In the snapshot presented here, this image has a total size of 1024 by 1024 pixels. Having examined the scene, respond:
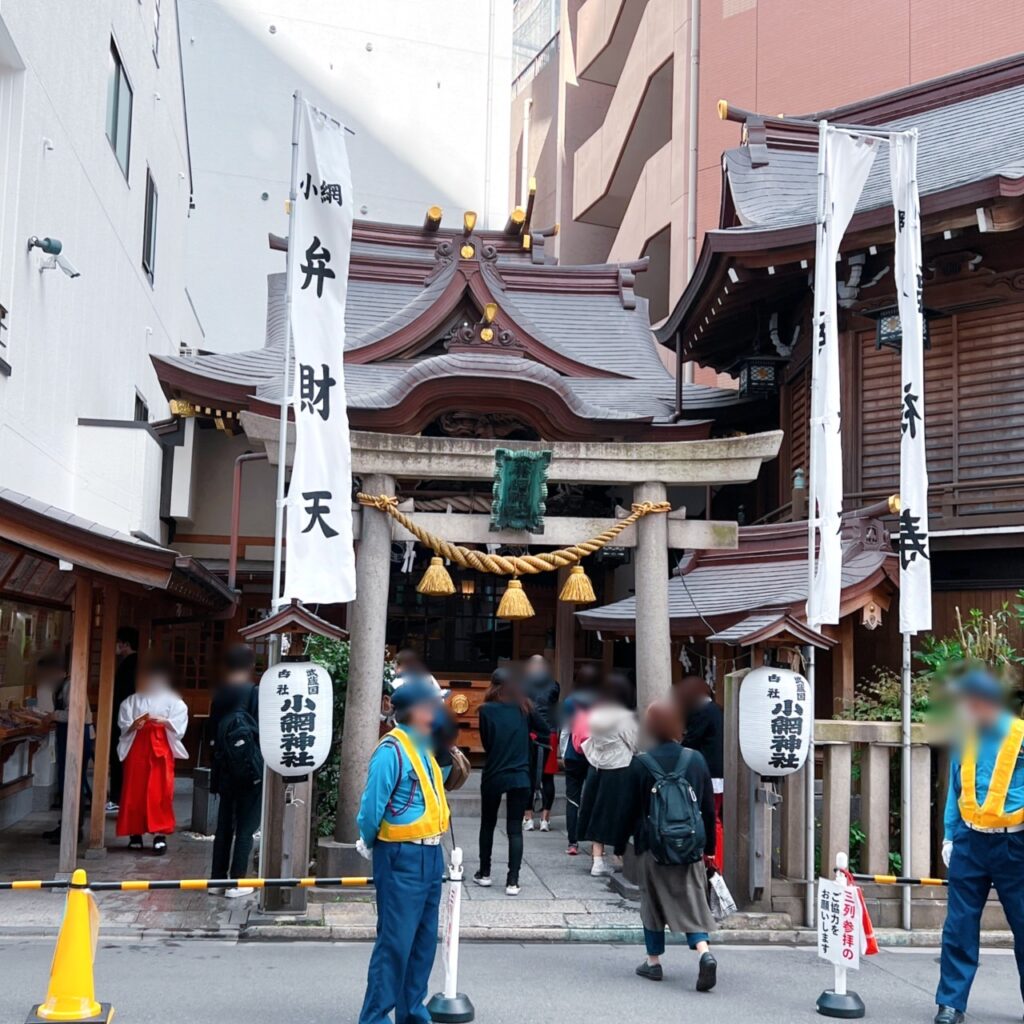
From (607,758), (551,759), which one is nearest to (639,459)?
(607,758)

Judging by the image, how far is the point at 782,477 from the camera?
53.1 ft

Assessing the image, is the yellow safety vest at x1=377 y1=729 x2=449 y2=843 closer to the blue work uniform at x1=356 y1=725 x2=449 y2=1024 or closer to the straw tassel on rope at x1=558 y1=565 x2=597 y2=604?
the blue work uniform at x1=356 y1=725 x2=449 y2=1024

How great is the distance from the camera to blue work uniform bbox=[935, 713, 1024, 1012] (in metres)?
6.42

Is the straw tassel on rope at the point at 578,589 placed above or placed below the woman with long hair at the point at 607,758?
above

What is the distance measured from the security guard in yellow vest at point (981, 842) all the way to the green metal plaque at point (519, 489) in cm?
469

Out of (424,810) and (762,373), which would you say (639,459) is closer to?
(424,810)

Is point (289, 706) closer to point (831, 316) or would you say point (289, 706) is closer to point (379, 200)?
point (831, 316)

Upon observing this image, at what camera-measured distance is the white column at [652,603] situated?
34.7 ft

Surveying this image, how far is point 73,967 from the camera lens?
5734mm

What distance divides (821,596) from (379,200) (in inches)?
1036

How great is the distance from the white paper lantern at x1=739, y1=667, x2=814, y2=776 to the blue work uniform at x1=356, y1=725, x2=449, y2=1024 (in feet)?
11.6

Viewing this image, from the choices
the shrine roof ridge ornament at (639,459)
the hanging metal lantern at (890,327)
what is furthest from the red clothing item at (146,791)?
the hanging metal lantern at (890,327)

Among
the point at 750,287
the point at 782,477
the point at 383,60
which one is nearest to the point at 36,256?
the point at 750,287

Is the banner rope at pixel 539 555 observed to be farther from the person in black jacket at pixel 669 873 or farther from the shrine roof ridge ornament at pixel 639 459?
the person in black jacket at pixel 669 873
